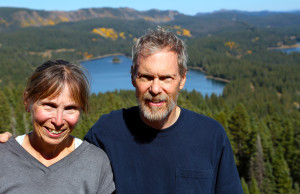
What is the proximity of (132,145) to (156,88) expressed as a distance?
2.00ft

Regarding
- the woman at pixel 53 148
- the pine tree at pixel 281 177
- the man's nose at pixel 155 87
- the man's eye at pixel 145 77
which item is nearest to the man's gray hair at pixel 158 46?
the man's eye at pixel 145 77

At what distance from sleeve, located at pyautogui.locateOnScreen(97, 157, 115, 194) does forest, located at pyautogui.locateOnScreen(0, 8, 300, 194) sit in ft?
2.42

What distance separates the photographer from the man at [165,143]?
9.30 feet

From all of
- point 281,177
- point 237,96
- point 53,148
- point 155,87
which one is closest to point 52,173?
point 53,148

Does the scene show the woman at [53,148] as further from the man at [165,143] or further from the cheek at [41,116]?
the man at [165,143]

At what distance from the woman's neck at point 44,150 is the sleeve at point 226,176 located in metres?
1.43

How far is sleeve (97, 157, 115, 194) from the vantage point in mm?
2687

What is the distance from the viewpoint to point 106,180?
Answer: 275cm

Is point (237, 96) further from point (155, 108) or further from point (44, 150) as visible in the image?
point (44, 150)

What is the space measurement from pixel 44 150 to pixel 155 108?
106 centimetres

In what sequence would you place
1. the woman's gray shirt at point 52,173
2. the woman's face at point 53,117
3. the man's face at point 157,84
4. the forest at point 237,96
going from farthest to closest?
1. the forest at point 237,96
2. the man's face at point 157,84
3. the woman's face at point 53,117
4. the woman's gray shirt at point 52,173

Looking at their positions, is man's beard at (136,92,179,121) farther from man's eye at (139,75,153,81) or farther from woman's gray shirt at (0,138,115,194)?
woman's gray shirt at (0,138,115,194)

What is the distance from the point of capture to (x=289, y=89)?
78250 millimetres

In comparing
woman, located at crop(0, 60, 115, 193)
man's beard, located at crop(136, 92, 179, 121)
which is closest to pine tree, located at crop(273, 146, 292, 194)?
man's beard, located at crop(136, 92, 179, 121)
